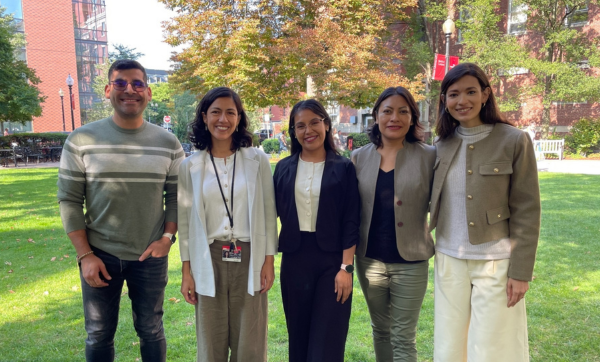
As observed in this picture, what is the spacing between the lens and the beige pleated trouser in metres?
2.56

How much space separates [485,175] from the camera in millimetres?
2328

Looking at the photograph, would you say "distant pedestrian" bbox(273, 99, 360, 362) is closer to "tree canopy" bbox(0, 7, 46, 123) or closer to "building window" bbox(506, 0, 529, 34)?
"tree canopy" bbox(0, 7, 46, 123)

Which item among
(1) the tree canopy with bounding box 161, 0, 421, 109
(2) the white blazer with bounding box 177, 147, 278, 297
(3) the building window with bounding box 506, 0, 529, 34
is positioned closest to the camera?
(2) the white blazer with bounding box 177, 147, 278, 297

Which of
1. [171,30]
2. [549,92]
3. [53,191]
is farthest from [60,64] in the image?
[549,92]

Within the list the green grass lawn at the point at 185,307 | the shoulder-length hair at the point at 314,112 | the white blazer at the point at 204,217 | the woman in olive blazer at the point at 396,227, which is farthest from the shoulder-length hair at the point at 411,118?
the green grass lawn at the point at 185,307

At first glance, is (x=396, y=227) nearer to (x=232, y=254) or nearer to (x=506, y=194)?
(x=506, y=194)

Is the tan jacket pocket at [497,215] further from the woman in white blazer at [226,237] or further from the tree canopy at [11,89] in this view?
the tree canopy at [11,89]

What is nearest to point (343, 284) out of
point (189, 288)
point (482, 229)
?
point (482, 229)

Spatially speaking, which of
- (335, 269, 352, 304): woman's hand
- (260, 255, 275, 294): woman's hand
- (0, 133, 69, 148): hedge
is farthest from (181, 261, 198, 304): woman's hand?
(0, 133, 69, 148): hedge

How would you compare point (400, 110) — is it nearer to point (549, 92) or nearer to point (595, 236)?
point (595, 236)

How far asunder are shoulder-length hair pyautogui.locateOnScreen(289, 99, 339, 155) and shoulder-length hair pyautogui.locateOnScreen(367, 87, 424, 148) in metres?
0.33

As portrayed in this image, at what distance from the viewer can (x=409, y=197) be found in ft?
8.49

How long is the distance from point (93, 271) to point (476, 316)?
2296mm

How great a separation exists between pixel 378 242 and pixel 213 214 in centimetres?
108
